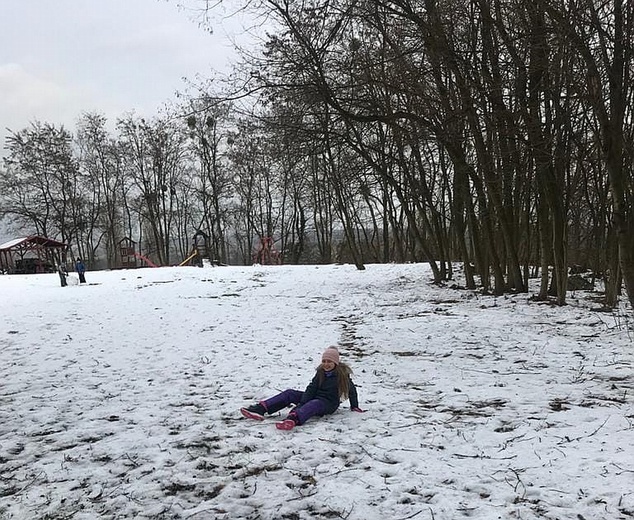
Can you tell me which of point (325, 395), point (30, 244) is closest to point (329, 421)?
point (325, 395)

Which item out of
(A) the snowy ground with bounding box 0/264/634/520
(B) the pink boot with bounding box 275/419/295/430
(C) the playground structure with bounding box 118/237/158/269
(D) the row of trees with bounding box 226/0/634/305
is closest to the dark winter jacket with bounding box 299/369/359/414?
(A) the snowy ground with bounding box 0/264/634/520

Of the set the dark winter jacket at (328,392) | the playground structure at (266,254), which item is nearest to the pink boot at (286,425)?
the dark winter jacket at (328,392)

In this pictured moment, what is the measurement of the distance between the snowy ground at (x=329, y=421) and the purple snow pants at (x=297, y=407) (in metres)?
0.12

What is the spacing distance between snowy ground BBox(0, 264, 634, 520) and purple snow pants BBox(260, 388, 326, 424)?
123mm

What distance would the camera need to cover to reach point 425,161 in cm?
1886

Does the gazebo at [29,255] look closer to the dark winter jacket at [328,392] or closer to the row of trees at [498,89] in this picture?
the row of trees at [498,89]

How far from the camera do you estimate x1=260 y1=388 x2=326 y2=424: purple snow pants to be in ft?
16.3

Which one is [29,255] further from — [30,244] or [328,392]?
[328,392]

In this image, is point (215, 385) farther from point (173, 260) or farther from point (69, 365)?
point (173, 260)

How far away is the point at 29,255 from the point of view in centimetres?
3591

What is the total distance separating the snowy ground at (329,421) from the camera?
341 centimetres

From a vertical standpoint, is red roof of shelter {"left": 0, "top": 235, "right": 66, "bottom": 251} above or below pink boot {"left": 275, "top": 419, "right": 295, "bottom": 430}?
above

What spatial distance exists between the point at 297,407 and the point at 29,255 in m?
37.3

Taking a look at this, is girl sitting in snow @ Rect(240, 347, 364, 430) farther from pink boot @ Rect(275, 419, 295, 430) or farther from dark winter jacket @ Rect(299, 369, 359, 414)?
pink boot @ Rect(275, 419, 295, 430)
